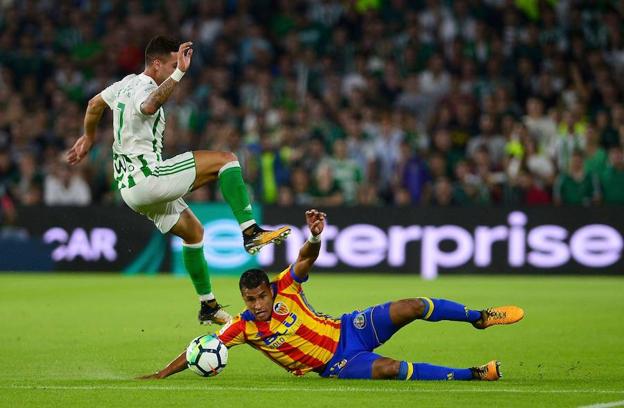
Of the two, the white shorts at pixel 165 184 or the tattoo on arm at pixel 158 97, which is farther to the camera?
the white shorts at pixel 165 184

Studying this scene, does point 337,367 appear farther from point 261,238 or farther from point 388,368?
point 261,238

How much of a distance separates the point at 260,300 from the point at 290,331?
336 millimetres

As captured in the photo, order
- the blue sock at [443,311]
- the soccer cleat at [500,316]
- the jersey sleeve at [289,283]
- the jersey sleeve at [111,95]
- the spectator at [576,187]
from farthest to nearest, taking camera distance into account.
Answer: the spectator at [576,187] < the jersey sleeve at [111,95] < the soccer cleat at [500,316] < the blue sock at [443,311] < the jersey sleeve at [289,283]

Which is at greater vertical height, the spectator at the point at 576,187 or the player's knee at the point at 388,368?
the spectator at the point at 576,187

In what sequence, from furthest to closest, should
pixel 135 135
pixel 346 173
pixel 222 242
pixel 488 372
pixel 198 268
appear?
pixel 222 242 → pixel 346 173 → pixel 198 268 → pixel 135 135 → pixel 488 372

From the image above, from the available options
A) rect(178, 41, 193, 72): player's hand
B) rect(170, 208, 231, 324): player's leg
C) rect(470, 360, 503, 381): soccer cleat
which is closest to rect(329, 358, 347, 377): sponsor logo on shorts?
rect(470, 360, 503, 381): soccer cleat

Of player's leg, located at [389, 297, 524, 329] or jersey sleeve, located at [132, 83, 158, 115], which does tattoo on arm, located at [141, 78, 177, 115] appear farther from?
player's leg, located at [389, 297, 524, 329]

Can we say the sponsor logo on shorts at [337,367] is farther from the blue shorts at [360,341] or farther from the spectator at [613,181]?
the spectator at [613,181]

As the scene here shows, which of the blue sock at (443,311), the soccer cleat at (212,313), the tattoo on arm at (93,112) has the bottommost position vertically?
the soccer cleat at (212,313)

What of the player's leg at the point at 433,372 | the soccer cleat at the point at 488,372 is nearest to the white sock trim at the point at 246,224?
the player's leg at the point at 433,372

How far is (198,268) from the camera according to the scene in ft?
37.0

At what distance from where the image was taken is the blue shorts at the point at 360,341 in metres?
9.15

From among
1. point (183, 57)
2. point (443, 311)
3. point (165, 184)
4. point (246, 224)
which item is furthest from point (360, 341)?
point (183, 57)

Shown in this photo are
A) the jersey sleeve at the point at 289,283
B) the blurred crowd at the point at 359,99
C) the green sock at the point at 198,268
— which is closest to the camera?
the jersey sleeve at the point at 289,283
